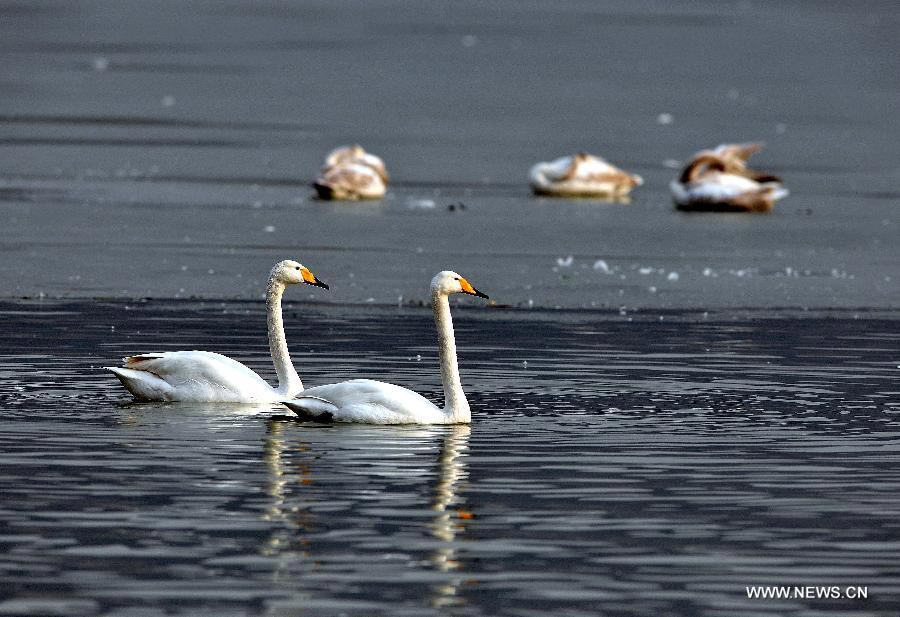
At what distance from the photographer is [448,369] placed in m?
11.0

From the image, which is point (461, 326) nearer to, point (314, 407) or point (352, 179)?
point (314, 407)

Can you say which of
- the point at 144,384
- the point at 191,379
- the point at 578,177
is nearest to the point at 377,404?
the point at 191,379

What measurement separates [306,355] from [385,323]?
169cm

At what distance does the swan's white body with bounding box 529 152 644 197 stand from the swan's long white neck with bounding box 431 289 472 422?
12.7m

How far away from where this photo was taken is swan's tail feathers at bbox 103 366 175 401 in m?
11.4

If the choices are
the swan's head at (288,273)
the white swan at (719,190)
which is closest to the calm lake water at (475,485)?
the swan's head at (288,273)

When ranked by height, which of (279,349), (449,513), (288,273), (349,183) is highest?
(349,183)

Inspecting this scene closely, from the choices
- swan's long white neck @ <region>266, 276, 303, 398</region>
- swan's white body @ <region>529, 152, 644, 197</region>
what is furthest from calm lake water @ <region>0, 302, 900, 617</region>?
swan's white body @ <region>529, 152, 644, 197</region>

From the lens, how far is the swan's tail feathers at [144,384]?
1144 centimetres

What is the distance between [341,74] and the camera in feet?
111

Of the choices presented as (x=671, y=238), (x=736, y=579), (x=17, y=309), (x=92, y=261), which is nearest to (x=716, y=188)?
(x=671, y=238)

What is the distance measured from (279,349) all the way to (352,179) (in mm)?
10952

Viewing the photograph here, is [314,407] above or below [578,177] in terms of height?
below

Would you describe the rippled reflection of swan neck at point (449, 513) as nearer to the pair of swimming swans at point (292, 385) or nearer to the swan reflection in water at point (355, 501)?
the swan reflection in water at point (355, 501)
